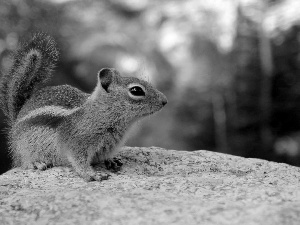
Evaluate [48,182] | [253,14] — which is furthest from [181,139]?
[48,182]

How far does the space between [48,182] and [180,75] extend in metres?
8.93

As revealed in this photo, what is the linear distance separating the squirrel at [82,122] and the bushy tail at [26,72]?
18cm

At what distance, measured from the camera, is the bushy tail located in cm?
430

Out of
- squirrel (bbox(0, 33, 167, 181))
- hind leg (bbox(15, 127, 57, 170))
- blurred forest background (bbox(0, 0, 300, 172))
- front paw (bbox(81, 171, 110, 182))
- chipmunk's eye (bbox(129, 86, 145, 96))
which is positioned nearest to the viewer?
front paw (bbox(81, 171, 110, 182))

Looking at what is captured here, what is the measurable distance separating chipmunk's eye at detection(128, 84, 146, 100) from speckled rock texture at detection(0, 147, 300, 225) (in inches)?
24.1

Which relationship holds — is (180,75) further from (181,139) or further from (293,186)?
(293,186)

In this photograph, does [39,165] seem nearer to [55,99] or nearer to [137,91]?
[55,99]

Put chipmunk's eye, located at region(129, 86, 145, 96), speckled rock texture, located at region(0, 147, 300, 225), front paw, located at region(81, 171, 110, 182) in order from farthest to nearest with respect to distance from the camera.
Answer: chipmunk's eye, located at region(129, 86, 145, 96), front paw, located at region(81, 171, 110, 182), speckled rock texture, located at region(0, 147, 300, 225)

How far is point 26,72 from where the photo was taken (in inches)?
169

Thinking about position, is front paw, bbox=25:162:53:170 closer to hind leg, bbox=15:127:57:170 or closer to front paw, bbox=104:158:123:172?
hind leg, bbox=15:127:57:170

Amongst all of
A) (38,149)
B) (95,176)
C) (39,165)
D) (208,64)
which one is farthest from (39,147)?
(208,64)

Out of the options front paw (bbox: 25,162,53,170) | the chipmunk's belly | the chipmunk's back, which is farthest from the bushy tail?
front paw (bbox: 25,162,53,170)

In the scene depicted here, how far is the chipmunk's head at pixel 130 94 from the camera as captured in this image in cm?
361

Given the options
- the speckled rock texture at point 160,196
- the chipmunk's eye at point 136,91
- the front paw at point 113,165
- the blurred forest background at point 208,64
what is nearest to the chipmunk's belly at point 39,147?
the speckled rock texture at point 160,196
